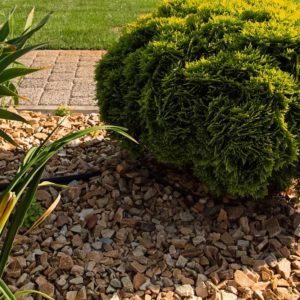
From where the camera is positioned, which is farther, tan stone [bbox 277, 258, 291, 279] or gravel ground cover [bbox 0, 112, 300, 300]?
tan stone [bbox 277, 258, 291, 279]

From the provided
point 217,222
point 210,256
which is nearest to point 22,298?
point 210,256

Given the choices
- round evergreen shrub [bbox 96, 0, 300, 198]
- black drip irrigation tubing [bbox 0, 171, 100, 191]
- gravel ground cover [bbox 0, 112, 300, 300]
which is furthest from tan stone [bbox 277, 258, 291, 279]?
black drip irrigation tubing [bbox 0, 171, 100, 191]

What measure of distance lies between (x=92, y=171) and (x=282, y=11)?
170 centimetres

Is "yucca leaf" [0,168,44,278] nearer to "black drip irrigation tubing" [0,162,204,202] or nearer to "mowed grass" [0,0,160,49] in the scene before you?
"black drip irrigation tubing" [0,162,204,202]

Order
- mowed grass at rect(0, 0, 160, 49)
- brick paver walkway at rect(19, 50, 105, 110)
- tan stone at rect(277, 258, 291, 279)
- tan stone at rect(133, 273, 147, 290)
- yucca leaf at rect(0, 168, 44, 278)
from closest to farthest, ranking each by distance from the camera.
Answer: yucca leaf at rect(0, 168, 44, 278) < tan stone at rect(133, 273, 147, 290) < tan stone at rect(277, 258, 291, 279) < brick paver walkway at rect(19, 50, 105, 110) < mowed grass at rect(0, 0, 160, 49)

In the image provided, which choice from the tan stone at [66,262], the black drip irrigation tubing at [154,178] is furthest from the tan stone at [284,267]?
the tan stone at [66,262]

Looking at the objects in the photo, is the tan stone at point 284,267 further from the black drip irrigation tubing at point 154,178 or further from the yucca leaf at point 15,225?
the yucca leaf at point 15,225

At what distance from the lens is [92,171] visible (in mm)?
3666

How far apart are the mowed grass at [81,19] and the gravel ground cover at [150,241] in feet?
11.9

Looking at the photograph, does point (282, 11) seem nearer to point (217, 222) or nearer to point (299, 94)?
point (299, 94)

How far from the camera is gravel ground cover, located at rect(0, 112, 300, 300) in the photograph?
2.75m

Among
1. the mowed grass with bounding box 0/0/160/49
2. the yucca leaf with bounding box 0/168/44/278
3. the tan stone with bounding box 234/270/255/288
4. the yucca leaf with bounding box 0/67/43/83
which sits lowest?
the mowed grass with bounding box 0/0/160/49

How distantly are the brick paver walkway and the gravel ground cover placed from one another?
1495 millimetres

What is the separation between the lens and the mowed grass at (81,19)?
731 centimetres
